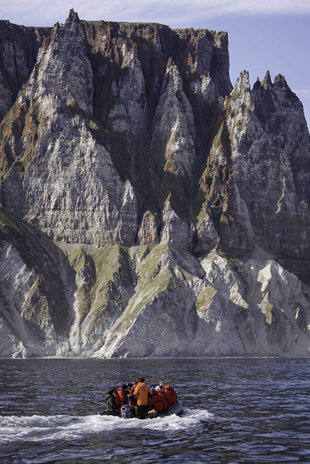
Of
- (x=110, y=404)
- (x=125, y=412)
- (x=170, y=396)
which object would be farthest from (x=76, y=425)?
(x=170, y=396)

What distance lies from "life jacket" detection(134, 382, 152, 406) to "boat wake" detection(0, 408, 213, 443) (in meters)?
1.64

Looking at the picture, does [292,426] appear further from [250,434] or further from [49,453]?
[49,453]

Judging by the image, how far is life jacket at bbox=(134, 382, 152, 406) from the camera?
5794cm

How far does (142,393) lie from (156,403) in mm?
1354

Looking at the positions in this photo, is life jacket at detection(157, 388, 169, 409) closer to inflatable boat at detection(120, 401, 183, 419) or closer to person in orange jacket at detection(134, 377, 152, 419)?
inflatable boat at detection(120, 401, 183, 419)

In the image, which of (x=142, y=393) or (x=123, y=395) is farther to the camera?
(x=123, y=395)

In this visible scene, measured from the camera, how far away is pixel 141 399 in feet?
190

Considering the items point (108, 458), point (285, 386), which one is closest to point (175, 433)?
point (108, 458)

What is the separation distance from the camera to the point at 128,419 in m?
56.3

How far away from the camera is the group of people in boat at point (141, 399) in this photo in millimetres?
57688

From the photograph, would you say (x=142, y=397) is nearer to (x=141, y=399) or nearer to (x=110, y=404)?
(x=141, y=399)

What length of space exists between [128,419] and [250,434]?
11.2 meters

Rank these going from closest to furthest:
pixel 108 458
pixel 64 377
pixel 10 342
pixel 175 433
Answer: pixel 108 458, pixel 175 433, pixel 64 377, pixel 10 342

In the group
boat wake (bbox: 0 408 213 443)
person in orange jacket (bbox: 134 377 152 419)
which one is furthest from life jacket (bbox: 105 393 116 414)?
person in orange jacket (bbox: 134 377 152 419)
